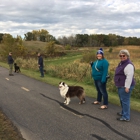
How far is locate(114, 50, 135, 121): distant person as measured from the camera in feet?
19.7

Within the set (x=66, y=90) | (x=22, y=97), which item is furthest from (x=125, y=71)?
(x=22, y=97)

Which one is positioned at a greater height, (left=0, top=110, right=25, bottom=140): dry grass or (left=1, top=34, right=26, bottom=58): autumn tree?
(left=1, top=34, right=26, bottom=58): autumn tree

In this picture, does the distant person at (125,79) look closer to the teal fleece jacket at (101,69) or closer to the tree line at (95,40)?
the teal fleece jacket at (101,69)

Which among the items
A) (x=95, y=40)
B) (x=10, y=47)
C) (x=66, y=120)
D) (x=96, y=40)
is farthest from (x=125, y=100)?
(x=96, y=40)

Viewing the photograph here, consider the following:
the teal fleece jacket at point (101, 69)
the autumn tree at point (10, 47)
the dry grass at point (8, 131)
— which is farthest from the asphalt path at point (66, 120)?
the autumn tree at point (10, 47)

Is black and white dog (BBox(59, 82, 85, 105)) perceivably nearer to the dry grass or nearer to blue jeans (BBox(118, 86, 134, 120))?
blue jeans (BBox(118, 86, 134, 120))

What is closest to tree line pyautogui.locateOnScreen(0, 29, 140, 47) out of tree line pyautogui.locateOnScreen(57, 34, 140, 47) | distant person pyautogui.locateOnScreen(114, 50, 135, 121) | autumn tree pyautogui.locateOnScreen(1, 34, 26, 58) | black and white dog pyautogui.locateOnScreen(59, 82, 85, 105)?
tree line pyautogui.locateOnScreen(57, 34, 140, 47)

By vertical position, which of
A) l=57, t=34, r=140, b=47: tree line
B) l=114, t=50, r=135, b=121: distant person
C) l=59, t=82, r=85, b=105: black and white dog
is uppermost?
l=57, t=34, r=140, b=47: tree line

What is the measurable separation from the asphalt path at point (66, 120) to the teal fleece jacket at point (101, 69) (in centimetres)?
132

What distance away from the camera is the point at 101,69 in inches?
300

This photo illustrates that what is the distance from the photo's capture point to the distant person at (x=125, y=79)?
601 cm

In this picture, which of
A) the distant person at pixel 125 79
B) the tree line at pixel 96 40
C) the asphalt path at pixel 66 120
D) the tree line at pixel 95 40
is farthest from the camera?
the tree line at pixel 96 40

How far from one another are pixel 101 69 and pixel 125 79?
1.54 meters

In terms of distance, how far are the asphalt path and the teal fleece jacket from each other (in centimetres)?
132
